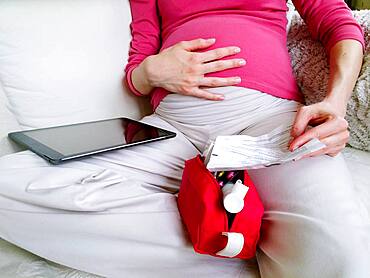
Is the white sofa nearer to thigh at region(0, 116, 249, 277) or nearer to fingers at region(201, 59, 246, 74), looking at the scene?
thigh at region(0, 116, 249, 277)

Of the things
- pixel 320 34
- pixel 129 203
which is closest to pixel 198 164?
pixel 129 203

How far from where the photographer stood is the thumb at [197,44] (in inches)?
33.3

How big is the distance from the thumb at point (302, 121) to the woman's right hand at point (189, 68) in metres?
0.19

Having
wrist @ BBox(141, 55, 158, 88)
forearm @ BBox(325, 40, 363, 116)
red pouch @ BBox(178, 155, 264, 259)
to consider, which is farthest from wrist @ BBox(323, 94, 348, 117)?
wrist @ BBox(141, 55, 158, 88)

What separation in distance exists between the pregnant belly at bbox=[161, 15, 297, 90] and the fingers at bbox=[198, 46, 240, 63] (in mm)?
13

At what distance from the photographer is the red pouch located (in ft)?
1.83

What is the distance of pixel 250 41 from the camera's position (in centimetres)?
85

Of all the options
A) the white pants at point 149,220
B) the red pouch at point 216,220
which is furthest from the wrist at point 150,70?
the red pouch at point 216,220

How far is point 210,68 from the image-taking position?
0.83m

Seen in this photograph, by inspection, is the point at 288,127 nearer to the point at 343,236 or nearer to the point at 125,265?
the point at 343,236

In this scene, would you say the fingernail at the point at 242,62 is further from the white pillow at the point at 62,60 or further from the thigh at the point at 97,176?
the white pillow at the point at 62,60

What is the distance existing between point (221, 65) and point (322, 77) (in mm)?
236

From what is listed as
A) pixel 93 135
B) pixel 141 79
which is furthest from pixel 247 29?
pixel 93 135

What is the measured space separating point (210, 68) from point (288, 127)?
0.67ft
